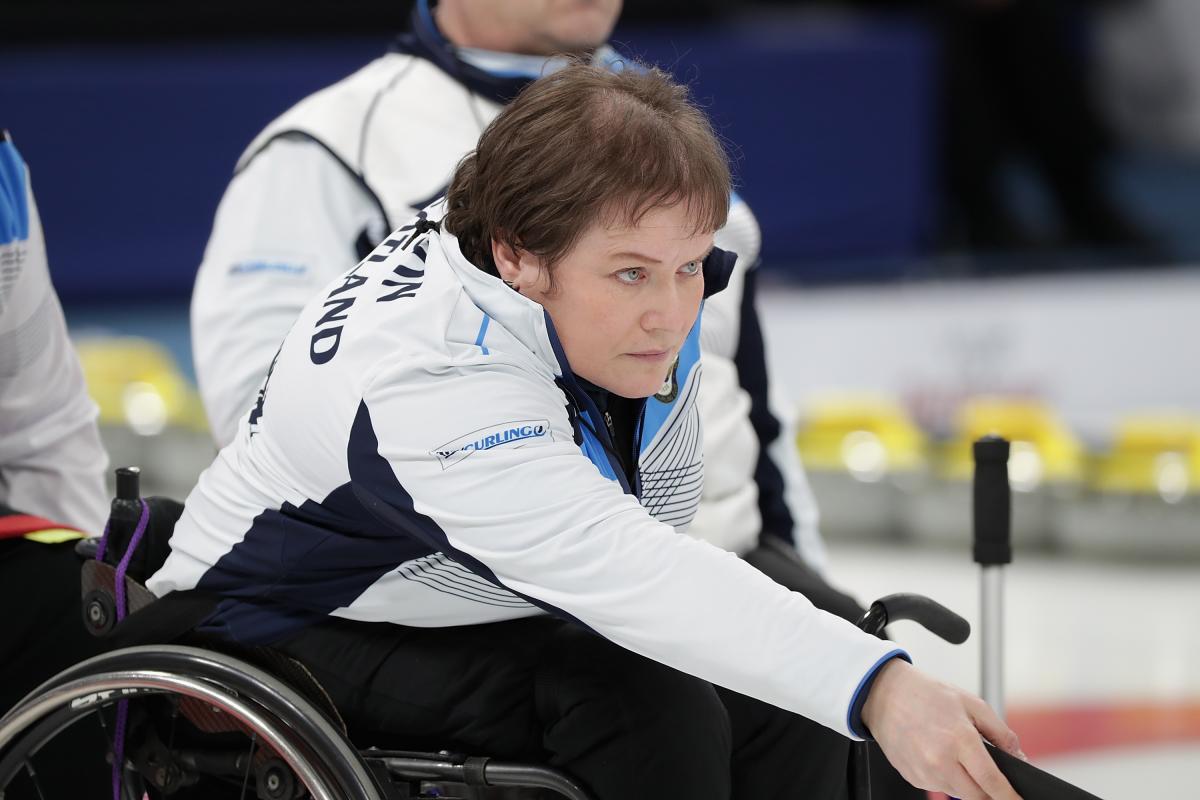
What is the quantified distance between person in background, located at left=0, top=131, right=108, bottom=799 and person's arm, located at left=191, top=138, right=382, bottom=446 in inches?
7.2

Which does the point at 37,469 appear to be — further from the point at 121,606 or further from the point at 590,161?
the point at 590,161

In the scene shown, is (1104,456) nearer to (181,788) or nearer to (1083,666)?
(1083,666)

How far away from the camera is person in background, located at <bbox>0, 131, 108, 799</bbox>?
6.78ft

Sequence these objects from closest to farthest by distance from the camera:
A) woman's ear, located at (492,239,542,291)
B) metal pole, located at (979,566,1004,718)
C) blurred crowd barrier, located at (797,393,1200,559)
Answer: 1. woman's ear, located at (492,239,542,291)
2. metal pole, located at (979,566,1004,718)
3. blurred crowd barrier, located at (797,393,1200,559)

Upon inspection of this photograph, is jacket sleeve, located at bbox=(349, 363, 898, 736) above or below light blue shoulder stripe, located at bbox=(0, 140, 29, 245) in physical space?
below

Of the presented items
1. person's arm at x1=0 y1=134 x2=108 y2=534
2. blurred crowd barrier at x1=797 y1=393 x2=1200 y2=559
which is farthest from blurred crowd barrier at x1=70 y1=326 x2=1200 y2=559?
person's arm at x1=0 y1=134 x2=108 y2=534

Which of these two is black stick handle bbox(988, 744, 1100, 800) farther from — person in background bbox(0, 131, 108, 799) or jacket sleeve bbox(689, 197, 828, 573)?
person in background bbox(0, 131, 108, 799)

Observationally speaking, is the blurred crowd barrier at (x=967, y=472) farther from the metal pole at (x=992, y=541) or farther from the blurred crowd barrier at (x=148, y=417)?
the metal pole at (x=992, y=541)

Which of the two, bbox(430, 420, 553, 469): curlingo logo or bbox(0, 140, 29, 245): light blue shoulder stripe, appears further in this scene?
bbox(0, 140, 29, 245): light blue shoulder stripe

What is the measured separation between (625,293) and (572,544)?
0.25 metres

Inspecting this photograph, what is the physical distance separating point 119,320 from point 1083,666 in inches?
165

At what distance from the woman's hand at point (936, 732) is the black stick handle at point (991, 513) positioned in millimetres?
833

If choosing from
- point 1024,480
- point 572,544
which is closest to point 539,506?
point 572,544

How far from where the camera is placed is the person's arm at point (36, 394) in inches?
85.5
